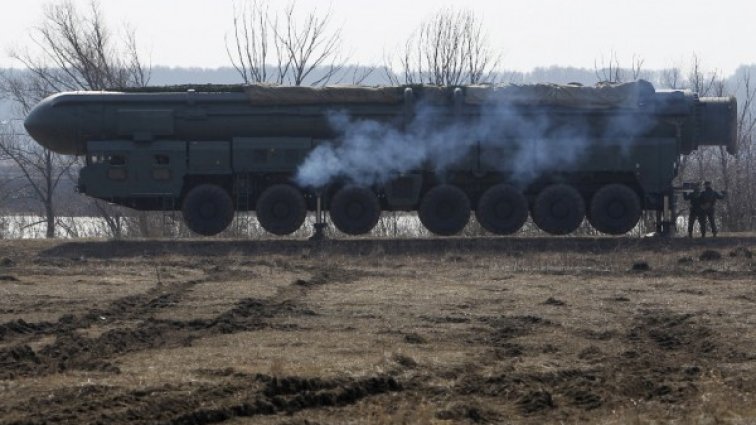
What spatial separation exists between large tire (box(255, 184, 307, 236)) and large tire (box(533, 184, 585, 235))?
5345 millimetres

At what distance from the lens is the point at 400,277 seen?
22.4 meters

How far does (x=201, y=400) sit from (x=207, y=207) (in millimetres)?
19203

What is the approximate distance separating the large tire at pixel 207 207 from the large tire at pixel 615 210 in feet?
27.0

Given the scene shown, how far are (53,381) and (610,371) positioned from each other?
522 cm

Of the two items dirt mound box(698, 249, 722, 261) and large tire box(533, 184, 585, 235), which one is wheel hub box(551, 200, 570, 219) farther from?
dirt mound box(698, 249, 722, 261)

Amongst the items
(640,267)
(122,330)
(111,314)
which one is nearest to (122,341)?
(122,330)

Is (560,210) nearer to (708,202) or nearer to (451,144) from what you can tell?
(451,144)

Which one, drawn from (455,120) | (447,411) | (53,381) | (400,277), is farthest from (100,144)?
(447,411)

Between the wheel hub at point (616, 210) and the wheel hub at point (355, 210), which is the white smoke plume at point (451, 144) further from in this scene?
the wheel hub at point (616, 210)

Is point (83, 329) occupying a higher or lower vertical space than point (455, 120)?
lower

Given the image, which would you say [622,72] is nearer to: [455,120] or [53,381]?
[455,120]

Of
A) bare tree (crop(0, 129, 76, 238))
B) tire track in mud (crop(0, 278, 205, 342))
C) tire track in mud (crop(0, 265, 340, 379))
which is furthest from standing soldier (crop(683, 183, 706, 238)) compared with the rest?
bare tree (crop(0, 129, 76, 238))

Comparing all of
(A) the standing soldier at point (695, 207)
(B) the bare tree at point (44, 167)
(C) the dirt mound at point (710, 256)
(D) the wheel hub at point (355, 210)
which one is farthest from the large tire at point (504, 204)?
(B) the bare tree at point (44, 167)

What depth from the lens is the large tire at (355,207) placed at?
30.0 metres
